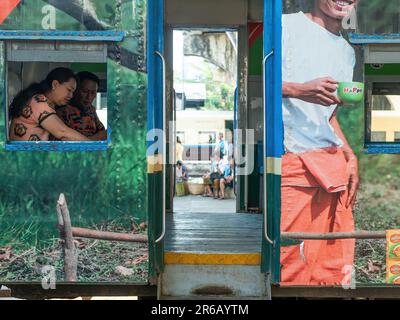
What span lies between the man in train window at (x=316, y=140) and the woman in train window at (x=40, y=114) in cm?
159

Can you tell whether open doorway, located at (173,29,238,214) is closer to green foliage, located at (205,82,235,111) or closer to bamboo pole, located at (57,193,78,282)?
green foliage, located at (205,82,235,111)

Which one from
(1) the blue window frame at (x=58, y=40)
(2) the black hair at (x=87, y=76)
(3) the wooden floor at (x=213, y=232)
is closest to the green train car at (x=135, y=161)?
(1) the blue window frame at (x=58, y=40)

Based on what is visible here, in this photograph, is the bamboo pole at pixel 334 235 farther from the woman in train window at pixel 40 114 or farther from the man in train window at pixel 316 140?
the woman in train window at pixel 40 114

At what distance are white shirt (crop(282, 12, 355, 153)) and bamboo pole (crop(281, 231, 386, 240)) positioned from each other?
0.63 metres

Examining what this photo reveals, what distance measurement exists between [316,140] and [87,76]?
1.89 meters

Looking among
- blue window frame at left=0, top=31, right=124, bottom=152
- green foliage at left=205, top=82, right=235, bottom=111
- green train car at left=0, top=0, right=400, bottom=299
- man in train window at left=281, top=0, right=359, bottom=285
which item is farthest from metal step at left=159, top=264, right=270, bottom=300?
green foliage at left=205, top=82, right=235, bottom=111

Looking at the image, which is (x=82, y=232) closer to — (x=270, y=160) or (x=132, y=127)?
(x=132, y=127)

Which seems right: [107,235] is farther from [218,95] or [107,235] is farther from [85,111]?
[218,95]

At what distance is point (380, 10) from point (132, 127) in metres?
2.01

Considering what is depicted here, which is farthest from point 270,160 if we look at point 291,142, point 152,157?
point 152,157

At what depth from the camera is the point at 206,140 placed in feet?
56.2

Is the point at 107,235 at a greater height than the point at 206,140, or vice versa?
the point at 206,140

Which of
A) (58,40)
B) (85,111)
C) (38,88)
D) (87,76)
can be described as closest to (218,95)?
(87,76)

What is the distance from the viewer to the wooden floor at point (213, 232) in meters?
4.50
